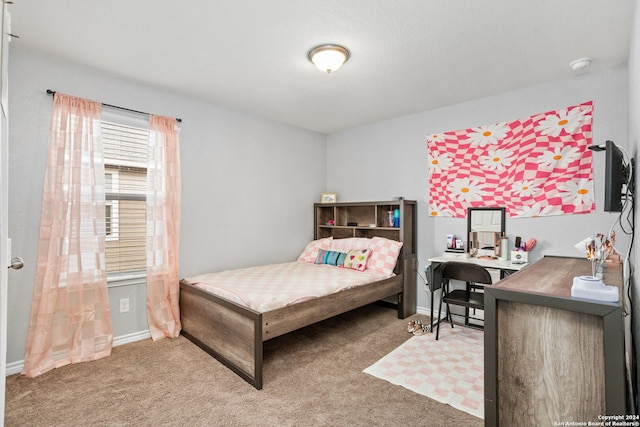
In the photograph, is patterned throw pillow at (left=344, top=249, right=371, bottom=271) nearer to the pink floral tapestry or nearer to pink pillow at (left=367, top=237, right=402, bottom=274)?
pink pillow at (left=367, top=237, right=402, bottom=274)

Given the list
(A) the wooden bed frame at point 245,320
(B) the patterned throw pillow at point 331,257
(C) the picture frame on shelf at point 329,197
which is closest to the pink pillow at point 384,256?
(A) the wooden bed frame at point 245,320

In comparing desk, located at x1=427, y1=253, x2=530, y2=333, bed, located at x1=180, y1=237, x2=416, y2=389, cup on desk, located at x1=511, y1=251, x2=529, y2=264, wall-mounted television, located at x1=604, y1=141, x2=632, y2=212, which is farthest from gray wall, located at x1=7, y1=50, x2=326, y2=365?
wall-mounted television, located at x1=604, y1=141, x2=632, y2=212

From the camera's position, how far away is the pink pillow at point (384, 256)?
365cm

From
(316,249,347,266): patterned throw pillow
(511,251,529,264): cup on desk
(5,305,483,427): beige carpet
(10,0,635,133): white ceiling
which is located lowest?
(5,305,483,427): beige carpet

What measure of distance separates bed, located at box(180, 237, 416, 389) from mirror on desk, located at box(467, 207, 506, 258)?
742mm

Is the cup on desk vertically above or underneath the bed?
above

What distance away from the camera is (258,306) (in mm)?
2354

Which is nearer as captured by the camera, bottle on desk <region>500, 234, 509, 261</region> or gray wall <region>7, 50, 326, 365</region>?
gray wall <region>7, 50, 326, 365</region>

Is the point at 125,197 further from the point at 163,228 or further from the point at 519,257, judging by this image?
the point at 519,257

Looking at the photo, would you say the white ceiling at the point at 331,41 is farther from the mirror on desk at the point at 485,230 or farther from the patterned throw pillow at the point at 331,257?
the patterned throw pillow at the point at 331,257

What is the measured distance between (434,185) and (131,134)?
3.26m

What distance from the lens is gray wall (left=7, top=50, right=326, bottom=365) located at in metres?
2.47

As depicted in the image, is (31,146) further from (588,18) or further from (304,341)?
(588,18)

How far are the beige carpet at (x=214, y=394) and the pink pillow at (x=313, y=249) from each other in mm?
1498
